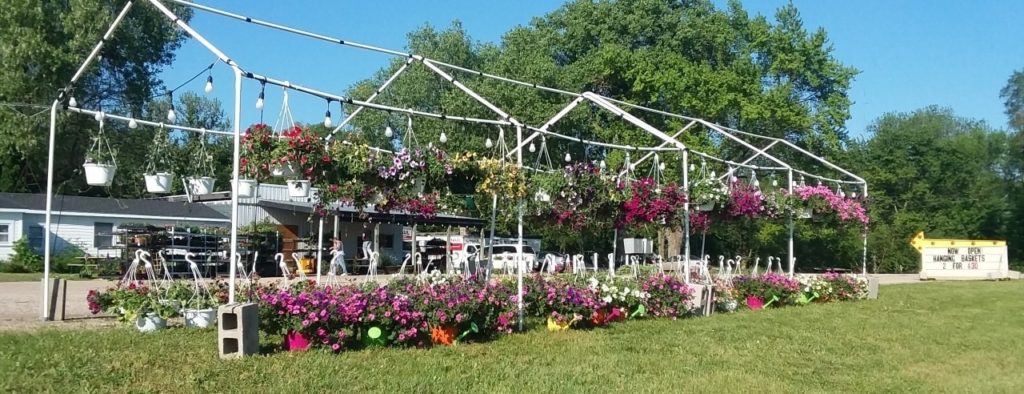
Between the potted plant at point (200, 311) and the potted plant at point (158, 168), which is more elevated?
the potted plant at point (158, 168)

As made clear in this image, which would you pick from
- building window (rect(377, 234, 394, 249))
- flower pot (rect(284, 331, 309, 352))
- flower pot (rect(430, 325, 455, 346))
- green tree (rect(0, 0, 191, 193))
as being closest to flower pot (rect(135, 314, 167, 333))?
flower pot (rect(284, 331, 309, 352))

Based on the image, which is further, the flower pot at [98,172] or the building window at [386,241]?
the building window at [386,241]

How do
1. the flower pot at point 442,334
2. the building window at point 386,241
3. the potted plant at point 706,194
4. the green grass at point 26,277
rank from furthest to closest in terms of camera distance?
the building window at point 386,241 < the green grass at point 26,277 < the potted plant at point 706,194 < the flower pot at point 442,334

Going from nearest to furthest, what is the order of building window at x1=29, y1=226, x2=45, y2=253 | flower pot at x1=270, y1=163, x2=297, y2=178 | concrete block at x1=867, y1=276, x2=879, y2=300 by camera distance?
flower pot at x1=270, y1=163, x2=297, y2=178, concrete block at x1=867, y1=276, x2=879, y2=300, building window at x1=29, y1=226, x2=45, y2=253

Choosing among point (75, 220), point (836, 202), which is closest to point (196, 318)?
point (836, 202)

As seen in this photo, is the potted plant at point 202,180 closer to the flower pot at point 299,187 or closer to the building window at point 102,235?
the flower pot at point 299,187

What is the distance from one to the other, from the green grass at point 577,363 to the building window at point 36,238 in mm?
24081

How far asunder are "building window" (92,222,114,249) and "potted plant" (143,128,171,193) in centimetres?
2287

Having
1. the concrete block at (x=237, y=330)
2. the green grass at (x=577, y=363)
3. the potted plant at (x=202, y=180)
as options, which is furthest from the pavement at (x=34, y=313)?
the concrete block at (x=237, y=330)

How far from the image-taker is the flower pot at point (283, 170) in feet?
27.3

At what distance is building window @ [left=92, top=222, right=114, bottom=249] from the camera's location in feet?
100.0

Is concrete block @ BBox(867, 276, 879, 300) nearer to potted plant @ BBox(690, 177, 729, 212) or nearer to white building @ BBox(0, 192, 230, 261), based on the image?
potted plant @ BBox(690, 177, 729, 212)

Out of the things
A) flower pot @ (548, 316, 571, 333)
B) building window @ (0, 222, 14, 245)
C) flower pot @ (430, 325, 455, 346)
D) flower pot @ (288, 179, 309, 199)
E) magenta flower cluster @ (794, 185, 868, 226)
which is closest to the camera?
flower pot @ (288, 179, 309, 199)

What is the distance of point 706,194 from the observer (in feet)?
45.4
